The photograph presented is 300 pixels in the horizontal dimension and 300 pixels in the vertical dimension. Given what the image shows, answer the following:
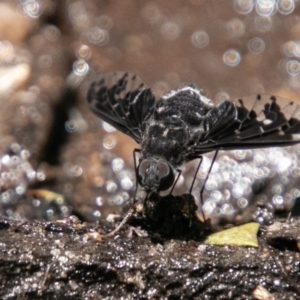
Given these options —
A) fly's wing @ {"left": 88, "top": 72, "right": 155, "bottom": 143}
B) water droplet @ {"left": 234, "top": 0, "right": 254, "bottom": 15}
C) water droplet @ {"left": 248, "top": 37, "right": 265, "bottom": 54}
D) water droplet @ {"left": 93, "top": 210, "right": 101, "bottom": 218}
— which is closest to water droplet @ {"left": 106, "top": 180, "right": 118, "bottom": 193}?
water droplet @ {"left": 93, "top": 210, "right": 101, "bottom": 218}

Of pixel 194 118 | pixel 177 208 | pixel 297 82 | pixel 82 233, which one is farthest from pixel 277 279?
pixel 297 82

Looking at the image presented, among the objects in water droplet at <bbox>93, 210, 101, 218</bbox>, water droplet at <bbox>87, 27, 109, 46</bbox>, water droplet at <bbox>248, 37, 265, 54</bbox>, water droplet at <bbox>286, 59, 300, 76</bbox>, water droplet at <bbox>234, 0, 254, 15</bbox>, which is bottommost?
water droplet at <bbox>93, 210, 101, 218</bbox>

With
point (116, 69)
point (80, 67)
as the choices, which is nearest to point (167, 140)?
point (116, 69)

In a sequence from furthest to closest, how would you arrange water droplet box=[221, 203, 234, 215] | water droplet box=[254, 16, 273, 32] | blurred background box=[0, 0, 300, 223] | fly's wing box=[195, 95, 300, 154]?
water droplet box=[254, 16, 273, 32]
blurred background box=[0, 0, 300, 223]
water droplet box=[221, 203, 234, 215]
fly's wing box=[195, 95, 300, 154]

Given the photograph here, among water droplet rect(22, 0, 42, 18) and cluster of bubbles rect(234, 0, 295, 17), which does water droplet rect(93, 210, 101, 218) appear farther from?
cluster of bubbles rect(234, 0, 295, 17)

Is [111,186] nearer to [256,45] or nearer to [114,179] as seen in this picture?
[114,179]

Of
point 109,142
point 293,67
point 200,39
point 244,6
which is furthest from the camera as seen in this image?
point 244,6

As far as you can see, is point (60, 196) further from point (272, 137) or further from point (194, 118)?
point (272, 137)

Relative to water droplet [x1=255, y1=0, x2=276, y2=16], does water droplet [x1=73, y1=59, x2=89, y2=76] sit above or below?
below
